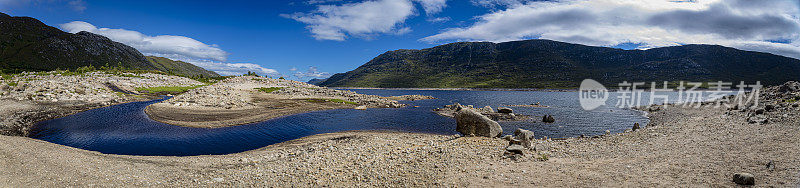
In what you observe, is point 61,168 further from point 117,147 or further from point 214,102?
point 214,102

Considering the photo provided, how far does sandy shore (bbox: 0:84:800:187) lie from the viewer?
11500mm

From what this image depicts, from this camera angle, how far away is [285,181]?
11938mm

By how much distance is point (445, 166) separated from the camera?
553 inches

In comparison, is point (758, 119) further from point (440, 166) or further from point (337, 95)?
point (337, 95)

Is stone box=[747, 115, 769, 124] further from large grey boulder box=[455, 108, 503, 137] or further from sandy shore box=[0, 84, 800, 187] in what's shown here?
large grey boulder box=[455, 108, 503, 137]

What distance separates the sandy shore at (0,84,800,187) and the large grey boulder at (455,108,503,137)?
24.5 feet

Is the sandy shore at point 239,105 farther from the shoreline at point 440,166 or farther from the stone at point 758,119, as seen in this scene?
the stone at point 758,119

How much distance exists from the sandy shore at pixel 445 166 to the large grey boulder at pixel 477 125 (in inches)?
294

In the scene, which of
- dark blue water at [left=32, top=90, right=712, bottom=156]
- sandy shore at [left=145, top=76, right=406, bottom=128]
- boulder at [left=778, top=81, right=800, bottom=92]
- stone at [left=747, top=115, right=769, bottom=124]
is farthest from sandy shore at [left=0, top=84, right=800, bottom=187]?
boulder at [left=778, top=81, right=800, bottom=92]

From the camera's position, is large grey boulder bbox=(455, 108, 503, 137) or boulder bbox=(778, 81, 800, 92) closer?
large grey boulder bbox=(455, 108, 503, 137)

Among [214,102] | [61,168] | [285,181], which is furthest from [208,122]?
[285,181]

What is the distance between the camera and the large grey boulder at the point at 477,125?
25734mm

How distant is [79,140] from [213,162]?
17.8 metres

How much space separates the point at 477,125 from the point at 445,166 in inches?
538
